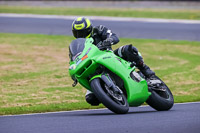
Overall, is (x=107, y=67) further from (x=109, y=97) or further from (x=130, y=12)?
(x=130, y=12)

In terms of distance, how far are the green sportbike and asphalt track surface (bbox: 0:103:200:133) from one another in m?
0.26

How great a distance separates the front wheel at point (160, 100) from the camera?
7.88 m

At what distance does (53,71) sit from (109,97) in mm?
6468

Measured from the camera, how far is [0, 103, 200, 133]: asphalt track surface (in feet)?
19.5

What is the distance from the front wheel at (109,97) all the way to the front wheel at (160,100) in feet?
2.81

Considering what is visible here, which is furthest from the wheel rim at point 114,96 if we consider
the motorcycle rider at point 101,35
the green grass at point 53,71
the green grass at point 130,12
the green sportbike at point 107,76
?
the green grass at point 130,12

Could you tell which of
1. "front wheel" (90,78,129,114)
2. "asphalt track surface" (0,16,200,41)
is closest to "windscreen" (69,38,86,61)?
"front wheel" (90,78,129,114)

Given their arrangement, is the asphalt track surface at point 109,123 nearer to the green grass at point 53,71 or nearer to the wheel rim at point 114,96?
the wheel rim at point 114,96

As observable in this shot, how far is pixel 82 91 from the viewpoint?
10633 mm

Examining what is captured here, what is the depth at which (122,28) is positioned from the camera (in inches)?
910

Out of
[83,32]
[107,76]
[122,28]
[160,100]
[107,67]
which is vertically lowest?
[122,28]

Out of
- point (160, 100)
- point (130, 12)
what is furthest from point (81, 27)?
point (130, 12)

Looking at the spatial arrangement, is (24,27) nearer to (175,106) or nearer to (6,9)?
(6,9)

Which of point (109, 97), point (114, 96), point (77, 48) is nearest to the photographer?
point (109, 97)
